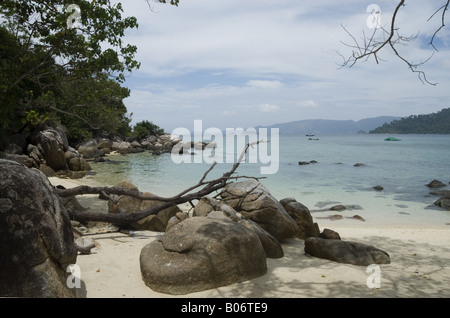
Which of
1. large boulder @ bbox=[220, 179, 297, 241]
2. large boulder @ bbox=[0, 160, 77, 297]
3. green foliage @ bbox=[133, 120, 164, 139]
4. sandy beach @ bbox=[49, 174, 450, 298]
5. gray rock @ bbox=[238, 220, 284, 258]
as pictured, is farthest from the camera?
green foliage @ bbox=[133, 120, 164, 139]

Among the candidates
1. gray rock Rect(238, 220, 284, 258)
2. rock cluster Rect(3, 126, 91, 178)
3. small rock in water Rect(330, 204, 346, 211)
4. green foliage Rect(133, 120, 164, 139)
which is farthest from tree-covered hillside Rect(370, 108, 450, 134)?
gray rock Rect(238, 220, 284, 258)

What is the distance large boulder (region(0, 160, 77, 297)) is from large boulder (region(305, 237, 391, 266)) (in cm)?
464

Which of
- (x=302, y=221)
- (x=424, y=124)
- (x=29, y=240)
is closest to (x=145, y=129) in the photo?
(x=302, y=221)

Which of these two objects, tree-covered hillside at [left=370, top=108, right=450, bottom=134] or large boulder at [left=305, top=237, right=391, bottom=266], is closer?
large boulder at [left=305, top=237, right=391, bottom=266]

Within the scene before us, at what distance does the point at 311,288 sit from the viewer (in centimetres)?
529

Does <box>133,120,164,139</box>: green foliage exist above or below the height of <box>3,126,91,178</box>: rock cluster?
above

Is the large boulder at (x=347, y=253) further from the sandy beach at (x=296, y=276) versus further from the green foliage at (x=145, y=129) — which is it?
the green foliage at (x=145, y=129)

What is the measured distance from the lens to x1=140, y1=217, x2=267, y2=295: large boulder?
508 centimetres

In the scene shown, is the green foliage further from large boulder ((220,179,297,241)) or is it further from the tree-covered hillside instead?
the tree-covered hillside

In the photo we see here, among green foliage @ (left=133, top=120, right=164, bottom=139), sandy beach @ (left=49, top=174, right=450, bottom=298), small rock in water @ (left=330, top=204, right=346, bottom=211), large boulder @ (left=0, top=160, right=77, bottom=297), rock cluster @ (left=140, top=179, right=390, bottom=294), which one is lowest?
small rock in water @ (left=330, top=204, right=346, bottom=211)

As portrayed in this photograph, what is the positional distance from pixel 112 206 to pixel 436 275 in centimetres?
721

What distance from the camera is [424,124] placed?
157375mm
